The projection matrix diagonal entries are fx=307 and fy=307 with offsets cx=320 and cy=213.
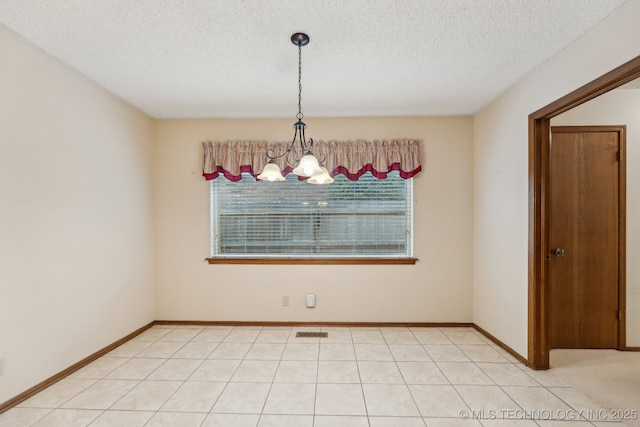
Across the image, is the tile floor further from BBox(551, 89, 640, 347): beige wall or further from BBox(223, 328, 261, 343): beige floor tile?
BBox(551, 89, 640, 347): beige wall

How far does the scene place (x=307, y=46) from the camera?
223 cm

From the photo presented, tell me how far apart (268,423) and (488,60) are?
121 inches

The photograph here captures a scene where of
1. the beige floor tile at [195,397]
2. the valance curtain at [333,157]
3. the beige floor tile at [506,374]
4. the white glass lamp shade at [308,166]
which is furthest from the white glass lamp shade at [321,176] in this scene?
the beige floor tile at [506,374]

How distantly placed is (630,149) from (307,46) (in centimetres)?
323

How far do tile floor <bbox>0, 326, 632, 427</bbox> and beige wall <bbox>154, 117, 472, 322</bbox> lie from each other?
0.50 meters

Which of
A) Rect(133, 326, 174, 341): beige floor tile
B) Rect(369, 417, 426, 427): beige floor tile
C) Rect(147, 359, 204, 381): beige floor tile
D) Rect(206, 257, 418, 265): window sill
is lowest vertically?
Rect(133, 326, 174, 341): beige floor tile

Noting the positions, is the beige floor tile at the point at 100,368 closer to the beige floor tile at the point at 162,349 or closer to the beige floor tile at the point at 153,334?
the beige floor tile at the point at 162,349

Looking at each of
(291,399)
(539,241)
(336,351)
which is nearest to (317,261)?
(336,351)

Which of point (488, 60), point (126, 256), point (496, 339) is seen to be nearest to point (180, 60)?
point (126, 256)

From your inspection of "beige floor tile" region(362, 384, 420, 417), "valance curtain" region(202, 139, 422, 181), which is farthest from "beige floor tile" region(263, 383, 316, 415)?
"valance curtain" region(202, 139, 422, 181)

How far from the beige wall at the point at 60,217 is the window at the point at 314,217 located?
41.3 inches

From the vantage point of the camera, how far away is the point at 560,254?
9.65 ft

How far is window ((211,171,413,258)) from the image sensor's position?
3.75 meters

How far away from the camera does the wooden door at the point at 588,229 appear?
9.75ft
